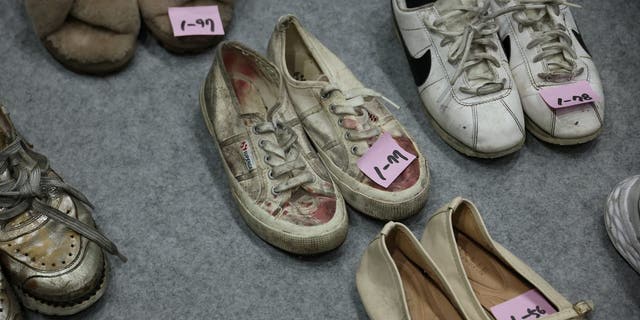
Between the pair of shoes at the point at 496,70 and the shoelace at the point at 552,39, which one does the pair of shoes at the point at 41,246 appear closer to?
the pair of shoes at the point at 496,70

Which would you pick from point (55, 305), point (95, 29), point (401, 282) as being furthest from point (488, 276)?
point (95, 29)

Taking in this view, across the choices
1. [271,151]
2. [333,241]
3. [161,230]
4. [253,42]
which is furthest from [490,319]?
[253,42]

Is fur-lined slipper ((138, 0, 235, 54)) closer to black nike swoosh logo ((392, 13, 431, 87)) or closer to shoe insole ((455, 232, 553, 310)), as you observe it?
black nike swoosh logo ((392, 13, 431, 87))

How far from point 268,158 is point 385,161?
0.60ft

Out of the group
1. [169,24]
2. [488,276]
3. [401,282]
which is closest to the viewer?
[401,282]

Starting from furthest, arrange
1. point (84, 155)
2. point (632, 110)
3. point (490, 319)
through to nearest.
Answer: point (632, 110)
point (84, 155)
point (490, 319)

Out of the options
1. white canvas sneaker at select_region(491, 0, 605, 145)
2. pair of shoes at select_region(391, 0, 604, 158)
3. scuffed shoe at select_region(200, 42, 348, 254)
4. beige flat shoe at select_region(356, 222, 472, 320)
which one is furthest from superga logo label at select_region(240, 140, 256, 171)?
white canvas sneaker at select_region(491, 0, 605, 145)

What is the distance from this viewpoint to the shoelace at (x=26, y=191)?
0.99 metres

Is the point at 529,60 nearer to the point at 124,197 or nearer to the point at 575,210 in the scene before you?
the point at 575,210

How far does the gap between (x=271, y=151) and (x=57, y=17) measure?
46 centimetres

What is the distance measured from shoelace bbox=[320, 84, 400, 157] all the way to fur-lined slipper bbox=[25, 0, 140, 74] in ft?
1.26

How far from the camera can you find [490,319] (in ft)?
3.16

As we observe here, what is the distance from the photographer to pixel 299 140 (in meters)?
1.14

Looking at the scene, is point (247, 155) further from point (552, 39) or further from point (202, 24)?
point (552, 39)
